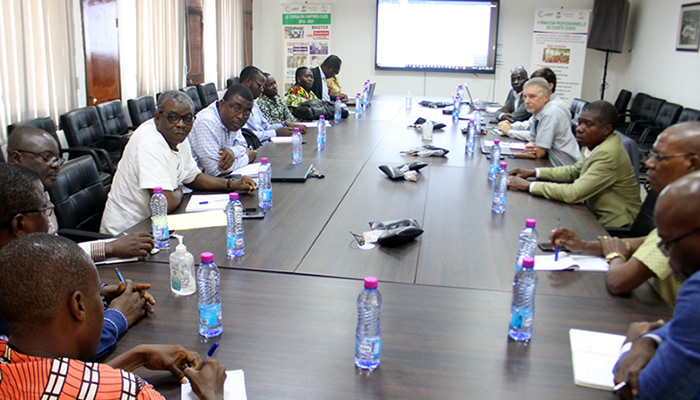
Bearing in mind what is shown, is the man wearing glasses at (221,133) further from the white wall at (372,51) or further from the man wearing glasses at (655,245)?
the white wall at (372,51)

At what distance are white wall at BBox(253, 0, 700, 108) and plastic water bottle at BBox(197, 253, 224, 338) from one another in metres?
7.33

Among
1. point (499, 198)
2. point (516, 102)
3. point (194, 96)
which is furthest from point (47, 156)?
point (516, 102)

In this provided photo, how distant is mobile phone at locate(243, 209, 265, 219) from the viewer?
256 centimetres

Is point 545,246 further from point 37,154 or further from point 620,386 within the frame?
point 37,154

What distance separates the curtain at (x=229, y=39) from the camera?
321 inches

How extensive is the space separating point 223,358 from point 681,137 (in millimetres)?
1701

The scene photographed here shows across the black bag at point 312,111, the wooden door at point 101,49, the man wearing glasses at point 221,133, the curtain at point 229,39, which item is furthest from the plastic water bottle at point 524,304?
the curtain at point 229,39

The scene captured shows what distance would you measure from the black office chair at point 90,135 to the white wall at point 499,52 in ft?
17.9

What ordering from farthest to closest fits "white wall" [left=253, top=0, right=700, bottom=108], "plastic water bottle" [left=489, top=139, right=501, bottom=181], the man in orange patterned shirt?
1. "white wall" [left=253, top=0, right=700, bottom=108]
2. "plastic water bottle" [left=489, top=139, right=501, bottom=181]
3. the man in orange patterned shirt

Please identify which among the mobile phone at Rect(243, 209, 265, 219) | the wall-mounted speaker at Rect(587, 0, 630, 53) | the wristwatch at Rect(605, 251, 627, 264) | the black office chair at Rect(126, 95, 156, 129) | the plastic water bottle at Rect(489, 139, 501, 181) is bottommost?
the mobile phone at Rect(243, 209, 265, 219)

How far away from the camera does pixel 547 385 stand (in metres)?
1.34

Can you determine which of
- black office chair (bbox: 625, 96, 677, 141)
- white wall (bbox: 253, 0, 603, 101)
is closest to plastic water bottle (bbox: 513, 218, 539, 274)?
black office chair (bbox: 625, 96, 677, 141)

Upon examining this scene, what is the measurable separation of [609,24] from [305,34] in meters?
4.86

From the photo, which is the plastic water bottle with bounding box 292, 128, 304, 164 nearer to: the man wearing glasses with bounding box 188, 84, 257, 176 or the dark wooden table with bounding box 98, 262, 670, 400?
the man wearing glasses with bounding box 188, 84, 257, 176
